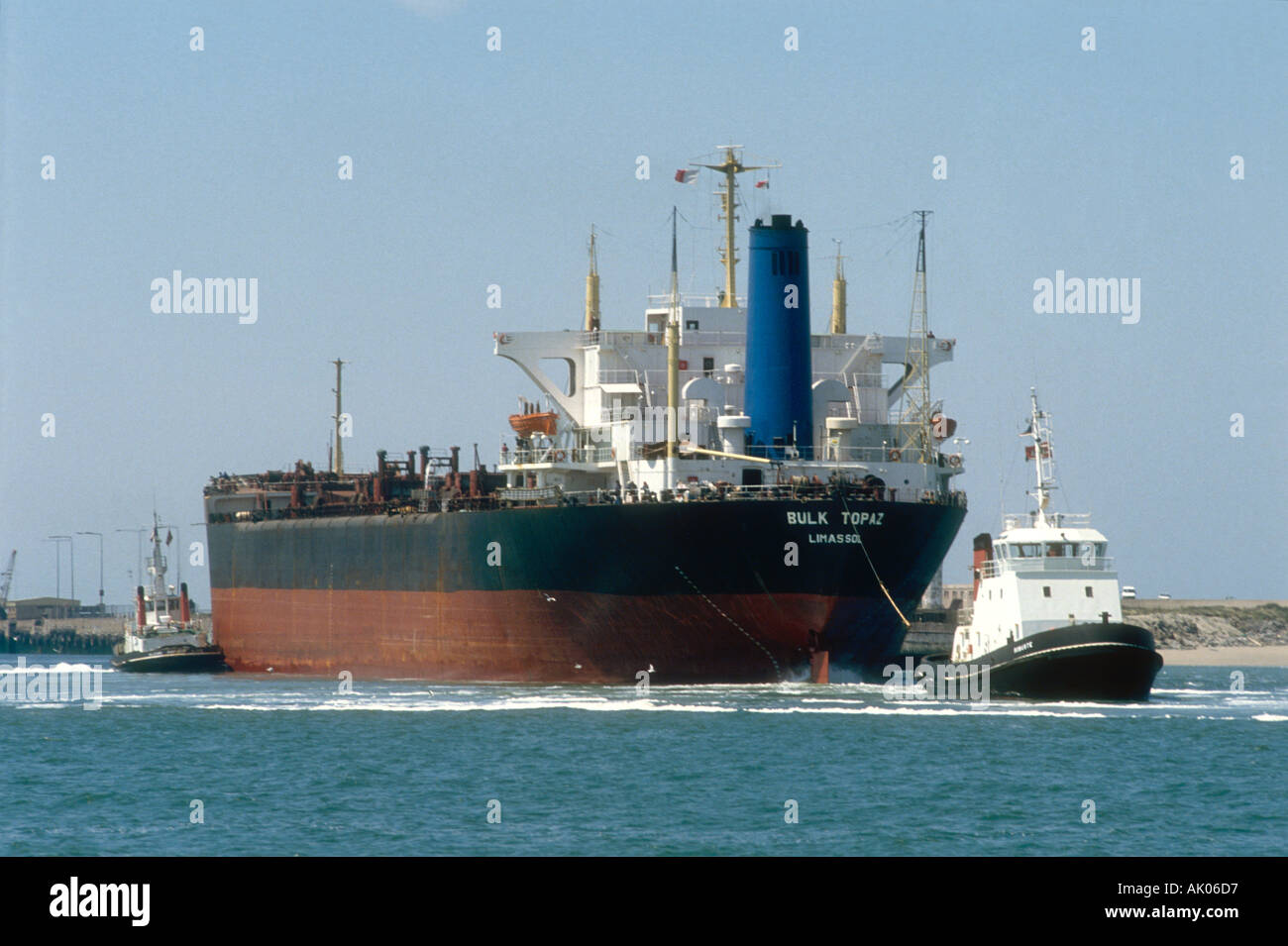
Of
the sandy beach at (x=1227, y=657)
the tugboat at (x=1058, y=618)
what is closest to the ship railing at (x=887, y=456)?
the tugboat at (x=1058, y=618)

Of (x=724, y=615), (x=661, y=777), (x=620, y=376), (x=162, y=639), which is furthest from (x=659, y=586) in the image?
(x=162, y=639)

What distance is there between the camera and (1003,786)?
27984 mm

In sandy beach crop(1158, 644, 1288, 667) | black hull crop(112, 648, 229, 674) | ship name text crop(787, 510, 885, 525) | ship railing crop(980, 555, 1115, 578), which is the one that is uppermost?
ship name text crop(787, 510, 885, 525)

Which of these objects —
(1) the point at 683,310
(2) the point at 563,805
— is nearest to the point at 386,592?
(1) the point at 683,310

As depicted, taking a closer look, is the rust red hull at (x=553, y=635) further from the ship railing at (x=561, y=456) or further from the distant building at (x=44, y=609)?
the distant building at (x=44, y=609)

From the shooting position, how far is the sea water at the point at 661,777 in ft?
79.2

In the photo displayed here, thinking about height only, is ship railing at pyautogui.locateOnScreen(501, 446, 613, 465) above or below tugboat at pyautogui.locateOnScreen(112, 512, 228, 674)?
above

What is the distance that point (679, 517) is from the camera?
44.2 meters

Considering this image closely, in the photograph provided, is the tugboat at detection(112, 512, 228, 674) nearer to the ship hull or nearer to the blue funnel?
the ship hull

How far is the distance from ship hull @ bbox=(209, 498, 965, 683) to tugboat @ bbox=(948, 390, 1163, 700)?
5895 millimetres

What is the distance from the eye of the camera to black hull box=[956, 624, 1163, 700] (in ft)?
121

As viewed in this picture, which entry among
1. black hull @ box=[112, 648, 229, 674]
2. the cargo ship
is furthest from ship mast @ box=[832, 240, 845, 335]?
black hull @ box=[112, 648, 229, 674]

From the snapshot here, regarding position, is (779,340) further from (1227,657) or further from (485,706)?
(1227,657)
